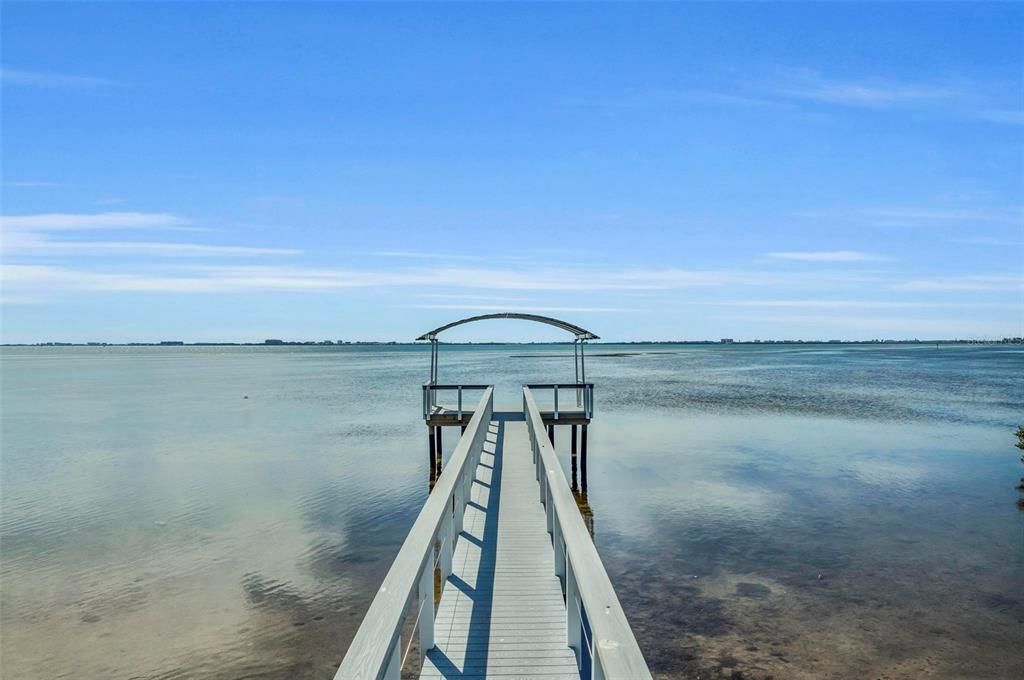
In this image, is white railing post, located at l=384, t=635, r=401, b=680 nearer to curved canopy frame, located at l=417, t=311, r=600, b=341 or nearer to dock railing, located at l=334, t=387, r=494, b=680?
dock railing, located at l=334, t=387, r=494, b=680

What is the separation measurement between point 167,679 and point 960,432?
28067 millimetres

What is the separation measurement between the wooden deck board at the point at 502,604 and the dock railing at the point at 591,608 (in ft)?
0.68

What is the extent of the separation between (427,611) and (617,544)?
7867 mm

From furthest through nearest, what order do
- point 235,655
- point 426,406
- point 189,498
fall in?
point 426,406 < point 189,498 < point 235,655

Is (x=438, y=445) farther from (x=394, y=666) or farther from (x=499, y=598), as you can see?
(x=394, y=666)

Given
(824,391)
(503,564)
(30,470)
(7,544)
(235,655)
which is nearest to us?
(503,564)

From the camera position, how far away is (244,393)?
48844 millimetres

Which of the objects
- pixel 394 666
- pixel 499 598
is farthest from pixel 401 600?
pixel 499 598

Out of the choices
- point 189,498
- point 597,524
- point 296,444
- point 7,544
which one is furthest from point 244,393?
point 597,524

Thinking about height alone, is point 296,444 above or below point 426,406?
below

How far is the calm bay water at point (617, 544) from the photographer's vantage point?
8.36 meters

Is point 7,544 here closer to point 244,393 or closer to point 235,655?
point 235,655

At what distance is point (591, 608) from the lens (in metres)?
3.95

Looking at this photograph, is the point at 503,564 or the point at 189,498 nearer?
the point at 503,564
